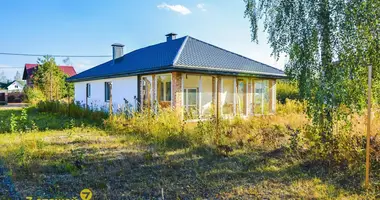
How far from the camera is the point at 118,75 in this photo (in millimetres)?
13867

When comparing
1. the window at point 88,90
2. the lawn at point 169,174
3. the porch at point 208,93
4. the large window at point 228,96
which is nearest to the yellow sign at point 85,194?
the lawn at point 169,174

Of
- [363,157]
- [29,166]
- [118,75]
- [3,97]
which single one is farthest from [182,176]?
[3,97]

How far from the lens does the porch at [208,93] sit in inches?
450

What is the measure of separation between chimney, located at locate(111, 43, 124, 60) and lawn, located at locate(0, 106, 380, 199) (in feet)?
40.3

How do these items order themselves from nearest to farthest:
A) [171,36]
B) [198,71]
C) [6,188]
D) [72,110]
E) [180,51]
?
[6,188] < [198,71] < [180,51] < [72,110] < [171,36]

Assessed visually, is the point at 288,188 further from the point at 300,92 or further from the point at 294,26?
the point at 294,26

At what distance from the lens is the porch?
11422 millimetres

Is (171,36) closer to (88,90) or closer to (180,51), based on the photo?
(180,51)

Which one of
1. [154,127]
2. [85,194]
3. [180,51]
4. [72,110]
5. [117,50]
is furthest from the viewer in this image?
[117,50]

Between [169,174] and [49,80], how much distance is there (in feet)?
75.8

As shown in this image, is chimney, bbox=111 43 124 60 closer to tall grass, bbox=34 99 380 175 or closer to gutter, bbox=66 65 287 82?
gutter, bbox=66 65 287 82

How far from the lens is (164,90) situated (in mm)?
12688

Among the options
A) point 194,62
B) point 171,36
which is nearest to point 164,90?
point 194,62

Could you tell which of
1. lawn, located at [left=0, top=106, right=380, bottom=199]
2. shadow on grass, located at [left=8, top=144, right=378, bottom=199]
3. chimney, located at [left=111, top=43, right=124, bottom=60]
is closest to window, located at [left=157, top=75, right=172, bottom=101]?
lawn, located at [left=0, top=106, right=380, bottom=199]
